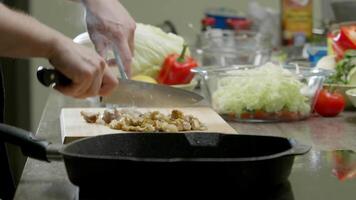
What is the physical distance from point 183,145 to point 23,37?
0.29 m

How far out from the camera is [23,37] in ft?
3.72

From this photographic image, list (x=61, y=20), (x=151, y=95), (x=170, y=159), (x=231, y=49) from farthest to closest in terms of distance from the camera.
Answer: (x=61, y=20), (x=231, y=49), (x=151, y=95), (x=170, y=159)

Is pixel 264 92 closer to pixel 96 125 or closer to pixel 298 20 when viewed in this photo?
pixel 96 125

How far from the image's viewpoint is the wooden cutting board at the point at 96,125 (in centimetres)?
145

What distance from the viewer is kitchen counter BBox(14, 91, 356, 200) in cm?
104

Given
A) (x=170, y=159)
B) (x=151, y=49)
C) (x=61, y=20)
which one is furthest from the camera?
(x=61, y=20)

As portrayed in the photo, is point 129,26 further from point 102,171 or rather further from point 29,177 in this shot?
point 102,171

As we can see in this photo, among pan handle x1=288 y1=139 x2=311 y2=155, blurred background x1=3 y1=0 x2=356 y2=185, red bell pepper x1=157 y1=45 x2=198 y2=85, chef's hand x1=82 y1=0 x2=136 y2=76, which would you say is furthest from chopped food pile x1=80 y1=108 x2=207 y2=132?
blurred background x1=3 y1=0 x2=356 y2=185

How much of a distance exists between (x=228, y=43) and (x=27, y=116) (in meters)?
1.17

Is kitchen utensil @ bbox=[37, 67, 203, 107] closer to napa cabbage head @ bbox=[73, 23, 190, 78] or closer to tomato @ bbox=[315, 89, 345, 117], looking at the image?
tomato @ bbox=[315, 89, 345, 117]

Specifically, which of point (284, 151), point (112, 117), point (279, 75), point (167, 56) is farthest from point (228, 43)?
point (284, 151)

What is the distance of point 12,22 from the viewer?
3.66ft

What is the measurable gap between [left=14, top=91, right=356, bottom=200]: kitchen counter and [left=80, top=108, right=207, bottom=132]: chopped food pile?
105 millimetres

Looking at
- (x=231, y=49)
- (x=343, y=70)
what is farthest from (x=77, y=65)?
(x=231, y=49)
